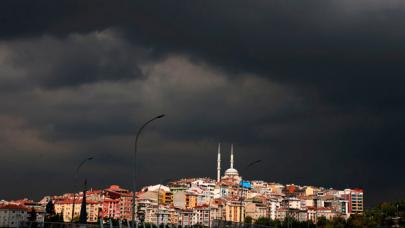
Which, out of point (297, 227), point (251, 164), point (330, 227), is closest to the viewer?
point (251, 164)

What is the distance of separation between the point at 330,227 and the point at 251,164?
65.1 metres

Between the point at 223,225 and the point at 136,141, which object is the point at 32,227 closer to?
the point at 136,141

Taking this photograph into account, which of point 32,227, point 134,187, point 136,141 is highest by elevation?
point 136,141

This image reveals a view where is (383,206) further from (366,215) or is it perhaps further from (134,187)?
(134,187)

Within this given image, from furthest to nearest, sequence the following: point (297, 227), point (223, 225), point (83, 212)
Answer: point (297, 227) → point (83, 212) → point (223, 225)

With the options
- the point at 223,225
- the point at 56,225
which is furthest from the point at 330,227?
the point at 56,225

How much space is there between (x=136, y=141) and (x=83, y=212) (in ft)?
110

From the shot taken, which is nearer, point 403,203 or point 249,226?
point 249,226

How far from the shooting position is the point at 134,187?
1721 inches

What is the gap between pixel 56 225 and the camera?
140 ft

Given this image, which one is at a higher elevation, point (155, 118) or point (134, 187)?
point (155, 118)

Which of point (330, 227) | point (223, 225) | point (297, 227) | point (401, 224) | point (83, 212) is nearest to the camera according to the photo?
point (401, 224)

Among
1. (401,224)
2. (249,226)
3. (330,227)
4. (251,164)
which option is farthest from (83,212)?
(330,227)

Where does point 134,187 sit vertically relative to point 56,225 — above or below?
above
